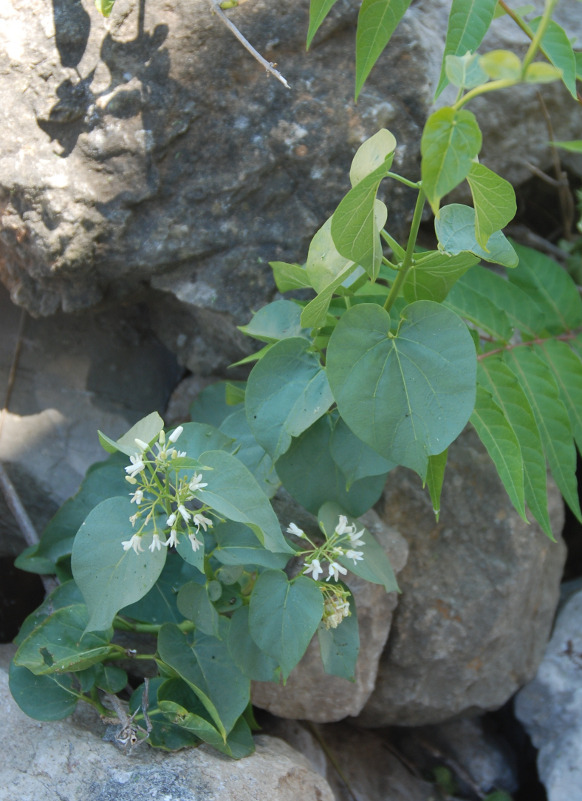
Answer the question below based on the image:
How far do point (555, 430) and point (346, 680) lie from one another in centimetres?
80

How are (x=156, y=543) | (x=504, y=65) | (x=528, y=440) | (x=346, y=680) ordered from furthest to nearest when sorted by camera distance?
(x=346, y=680) < (x=528, y=440) < (x=156, y=543) < (x=504, y=65)

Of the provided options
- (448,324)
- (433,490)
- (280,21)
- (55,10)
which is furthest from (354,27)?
(433,490)

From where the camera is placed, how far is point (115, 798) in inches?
45.6

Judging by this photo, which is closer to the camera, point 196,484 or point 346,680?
point 196,484

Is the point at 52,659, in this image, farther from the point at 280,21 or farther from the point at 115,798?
the point at 280,21

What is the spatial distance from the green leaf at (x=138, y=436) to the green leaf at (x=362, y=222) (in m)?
0.42

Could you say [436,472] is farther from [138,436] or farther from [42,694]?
[42,694]

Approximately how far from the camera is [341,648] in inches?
52.2

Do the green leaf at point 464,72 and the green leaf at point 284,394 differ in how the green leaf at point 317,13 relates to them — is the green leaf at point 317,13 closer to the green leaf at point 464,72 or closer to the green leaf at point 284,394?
the green leaf at point 464,72

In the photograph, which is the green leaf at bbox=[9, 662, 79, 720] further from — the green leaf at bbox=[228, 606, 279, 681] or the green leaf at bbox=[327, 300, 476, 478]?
the green leaf at bbox=[327, 300, 476, 478]

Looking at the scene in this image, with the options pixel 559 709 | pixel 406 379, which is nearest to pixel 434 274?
pixel 406 379

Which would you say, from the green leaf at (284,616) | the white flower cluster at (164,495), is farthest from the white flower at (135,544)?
the green leaf at (284,616)

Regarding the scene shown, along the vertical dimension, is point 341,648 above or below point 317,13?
below

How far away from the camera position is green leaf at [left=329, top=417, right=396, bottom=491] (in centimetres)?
124
